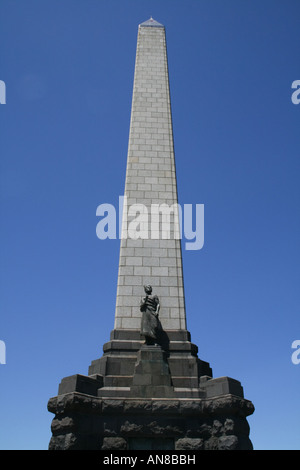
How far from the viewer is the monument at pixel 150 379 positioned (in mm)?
9500

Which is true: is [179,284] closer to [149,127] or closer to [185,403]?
[185,403]

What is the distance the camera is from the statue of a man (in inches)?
440

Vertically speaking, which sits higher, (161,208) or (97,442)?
(161,208)

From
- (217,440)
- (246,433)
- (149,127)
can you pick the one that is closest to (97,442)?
(217,440)

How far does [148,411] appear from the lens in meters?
9.70

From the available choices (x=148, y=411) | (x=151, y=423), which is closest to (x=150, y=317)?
(x=148, y=411)

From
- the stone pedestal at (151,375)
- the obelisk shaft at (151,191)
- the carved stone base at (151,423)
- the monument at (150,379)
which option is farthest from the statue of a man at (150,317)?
the carved stone base at (151,423)

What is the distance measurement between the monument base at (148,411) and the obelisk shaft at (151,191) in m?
1.88

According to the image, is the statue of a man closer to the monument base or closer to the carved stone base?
the monument base

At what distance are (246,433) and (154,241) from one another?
6.72 m

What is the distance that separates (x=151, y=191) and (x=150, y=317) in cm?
528

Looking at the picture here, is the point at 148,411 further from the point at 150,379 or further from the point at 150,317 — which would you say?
the point at 150,317

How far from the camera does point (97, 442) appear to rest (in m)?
9.42

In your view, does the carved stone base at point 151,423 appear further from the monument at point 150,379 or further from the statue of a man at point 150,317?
the statue of a man at point 150,317
